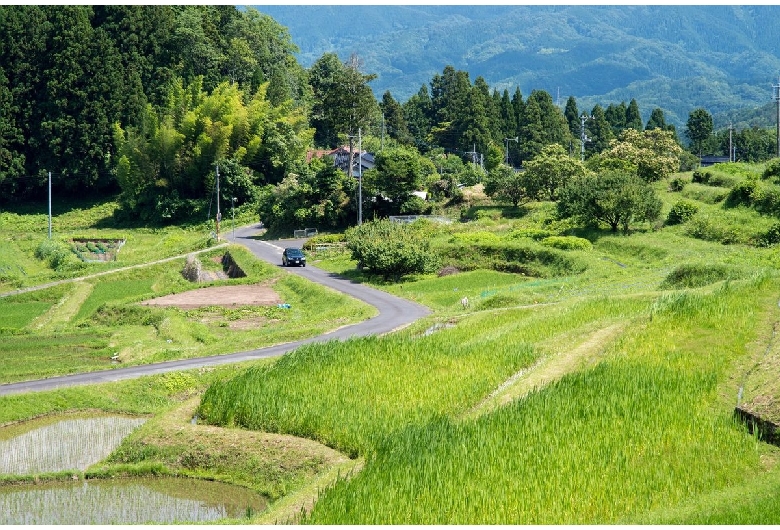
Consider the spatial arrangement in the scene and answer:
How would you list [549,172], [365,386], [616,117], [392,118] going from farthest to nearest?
[616,117]
[392,118]
[549,172]
[365,386]

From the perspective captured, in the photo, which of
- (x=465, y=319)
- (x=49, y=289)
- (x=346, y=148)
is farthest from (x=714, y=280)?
(x=346, y=148)

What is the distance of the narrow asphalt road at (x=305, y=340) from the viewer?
89.2 ft

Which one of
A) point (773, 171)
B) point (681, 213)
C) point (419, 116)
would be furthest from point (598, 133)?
point (681, 213)

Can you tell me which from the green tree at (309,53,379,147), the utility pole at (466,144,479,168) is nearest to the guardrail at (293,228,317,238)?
the green tree at (309,53,379,147)

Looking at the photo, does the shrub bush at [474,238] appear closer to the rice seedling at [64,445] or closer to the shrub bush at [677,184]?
the shrub bush at [677,184]

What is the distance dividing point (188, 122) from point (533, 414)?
64.2 metres

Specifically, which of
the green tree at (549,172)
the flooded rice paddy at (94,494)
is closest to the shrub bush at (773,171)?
the green tree at (549,172)

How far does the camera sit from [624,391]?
61.3 feet

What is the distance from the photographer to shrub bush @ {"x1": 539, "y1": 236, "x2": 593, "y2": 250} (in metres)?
49.0

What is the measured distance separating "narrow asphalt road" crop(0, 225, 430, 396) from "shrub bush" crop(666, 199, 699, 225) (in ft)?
53.7

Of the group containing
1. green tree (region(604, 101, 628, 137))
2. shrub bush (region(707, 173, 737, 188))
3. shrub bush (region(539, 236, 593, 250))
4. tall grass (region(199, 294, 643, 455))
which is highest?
green tree (region(604, 101, 628, 137))

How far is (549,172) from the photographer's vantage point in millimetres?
64562

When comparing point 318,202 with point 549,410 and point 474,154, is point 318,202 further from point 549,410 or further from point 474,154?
point 549,410

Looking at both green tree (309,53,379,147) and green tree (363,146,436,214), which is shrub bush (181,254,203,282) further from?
green tree (309,53,379,147)
